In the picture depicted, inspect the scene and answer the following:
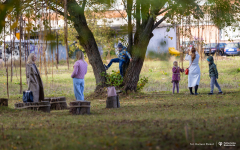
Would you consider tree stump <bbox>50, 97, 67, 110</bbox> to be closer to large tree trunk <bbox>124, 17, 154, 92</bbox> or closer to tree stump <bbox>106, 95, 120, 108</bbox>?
tree stump <bbox>106, 95, 120, 108</bbox>

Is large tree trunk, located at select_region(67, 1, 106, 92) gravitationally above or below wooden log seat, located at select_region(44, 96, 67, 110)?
above

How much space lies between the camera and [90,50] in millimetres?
14008

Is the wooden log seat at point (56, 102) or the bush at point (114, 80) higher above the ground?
the bush at point (114, 80)

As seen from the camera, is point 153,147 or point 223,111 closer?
point 153,147

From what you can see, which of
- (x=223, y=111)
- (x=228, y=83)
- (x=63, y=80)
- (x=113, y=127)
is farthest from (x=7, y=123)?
(x=63, y=80)

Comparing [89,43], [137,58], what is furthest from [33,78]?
[137,58]

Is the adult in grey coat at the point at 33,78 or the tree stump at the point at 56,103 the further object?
the tree stump at the point at 56,103

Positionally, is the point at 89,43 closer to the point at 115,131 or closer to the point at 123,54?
the point at 123,54

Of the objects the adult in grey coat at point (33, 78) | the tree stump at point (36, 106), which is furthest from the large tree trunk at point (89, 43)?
the tree stump at point (36, 106)

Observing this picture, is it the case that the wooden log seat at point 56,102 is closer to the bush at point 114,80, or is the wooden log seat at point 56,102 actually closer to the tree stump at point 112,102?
the tree stump at point 112,102

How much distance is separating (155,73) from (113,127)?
18778 millimetres

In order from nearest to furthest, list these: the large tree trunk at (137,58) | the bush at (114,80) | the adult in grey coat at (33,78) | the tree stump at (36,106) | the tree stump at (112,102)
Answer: the tree stump at (36,106)
the adult in grey coat at (33,78)
the tree stump at (112,102)
the large tree trunk at (137,58)
the bush at (114,80)

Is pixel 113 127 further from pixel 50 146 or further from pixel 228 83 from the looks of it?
pixel 228 83

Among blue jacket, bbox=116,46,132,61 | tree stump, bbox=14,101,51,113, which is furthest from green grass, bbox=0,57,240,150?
blue jacket, bbox=116,46,132,61
